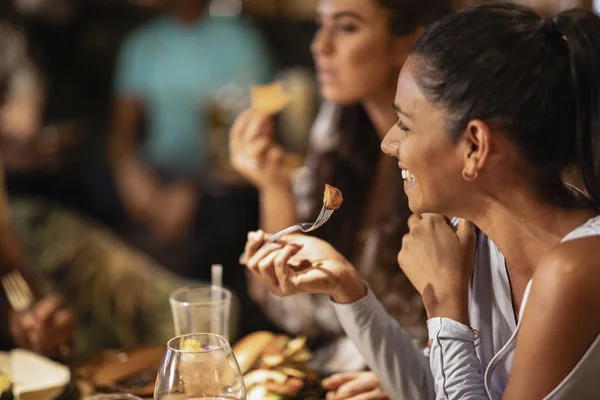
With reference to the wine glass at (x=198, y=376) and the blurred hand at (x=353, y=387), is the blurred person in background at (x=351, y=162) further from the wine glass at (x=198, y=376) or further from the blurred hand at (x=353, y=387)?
the wine glass at (x=198, y=376)

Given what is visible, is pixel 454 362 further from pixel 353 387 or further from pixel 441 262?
pixel 353 387

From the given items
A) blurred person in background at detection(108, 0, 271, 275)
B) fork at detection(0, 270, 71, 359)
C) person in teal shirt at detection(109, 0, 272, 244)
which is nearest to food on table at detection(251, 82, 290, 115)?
fork at detection(0, 270, 71, 359)

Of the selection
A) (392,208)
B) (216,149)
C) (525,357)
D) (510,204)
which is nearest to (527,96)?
(510,204)

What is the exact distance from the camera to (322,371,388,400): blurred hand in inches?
50.0

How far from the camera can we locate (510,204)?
999mm

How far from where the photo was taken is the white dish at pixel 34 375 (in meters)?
1.28

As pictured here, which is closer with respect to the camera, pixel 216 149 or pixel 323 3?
pixel 323 3

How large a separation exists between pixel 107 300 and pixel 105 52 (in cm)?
183

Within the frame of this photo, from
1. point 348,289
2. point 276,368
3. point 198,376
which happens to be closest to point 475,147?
point 348,289

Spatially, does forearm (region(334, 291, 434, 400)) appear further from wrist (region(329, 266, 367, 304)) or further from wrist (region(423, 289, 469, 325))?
wrist (region(423, 289, 469, 325))

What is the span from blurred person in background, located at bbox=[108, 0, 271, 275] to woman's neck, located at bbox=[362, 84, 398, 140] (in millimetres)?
2685

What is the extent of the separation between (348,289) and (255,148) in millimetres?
794

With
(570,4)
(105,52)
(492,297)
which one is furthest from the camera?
(105,52)

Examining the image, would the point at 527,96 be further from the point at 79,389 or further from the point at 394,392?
the point at 79,389
